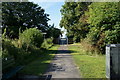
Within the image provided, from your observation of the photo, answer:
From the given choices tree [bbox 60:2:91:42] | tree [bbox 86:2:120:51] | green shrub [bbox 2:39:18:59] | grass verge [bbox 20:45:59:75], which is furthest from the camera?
tree [bbox 60:2:91:42]

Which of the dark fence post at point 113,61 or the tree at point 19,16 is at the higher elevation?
the tree at point 19,16

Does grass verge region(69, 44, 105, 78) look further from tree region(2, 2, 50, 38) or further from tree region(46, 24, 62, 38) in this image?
tree region(46, 24, 62, 38)

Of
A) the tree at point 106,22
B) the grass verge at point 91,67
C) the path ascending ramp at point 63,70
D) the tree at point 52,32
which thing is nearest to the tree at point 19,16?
the tree at point 52,32

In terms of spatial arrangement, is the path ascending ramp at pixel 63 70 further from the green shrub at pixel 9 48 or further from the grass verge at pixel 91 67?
the green shrub at pixel 9 48

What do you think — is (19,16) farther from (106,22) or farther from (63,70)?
(63,70)

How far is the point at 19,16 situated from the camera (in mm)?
40750

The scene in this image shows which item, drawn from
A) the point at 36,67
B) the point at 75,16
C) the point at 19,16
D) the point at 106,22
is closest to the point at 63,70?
the point at 36,67

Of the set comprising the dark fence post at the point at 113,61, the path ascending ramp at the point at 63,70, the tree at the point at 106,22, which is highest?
the tree at the point at 106,22

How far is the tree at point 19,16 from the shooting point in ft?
125

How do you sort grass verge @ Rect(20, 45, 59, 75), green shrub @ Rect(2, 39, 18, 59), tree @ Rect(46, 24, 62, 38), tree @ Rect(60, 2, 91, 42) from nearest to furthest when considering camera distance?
grass verge @ Rect(20, 45, 59, 75) → green shrub @ Rect(2, 39, 18, 59) → tree @ Rect(60, 2, 91, 42) → tree @ Rect(46, 24, 62, 38)

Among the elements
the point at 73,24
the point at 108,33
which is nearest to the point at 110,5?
the point at 108,33

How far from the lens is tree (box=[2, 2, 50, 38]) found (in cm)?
3800

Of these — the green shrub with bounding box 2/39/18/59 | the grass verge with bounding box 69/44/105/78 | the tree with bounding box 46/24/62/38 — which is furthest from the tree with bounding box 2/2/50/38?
the grass verge with bounding box 69/44/105/78

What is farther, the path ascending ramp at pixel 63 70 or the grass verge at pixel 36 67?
the grass verge at pixel 36 67
